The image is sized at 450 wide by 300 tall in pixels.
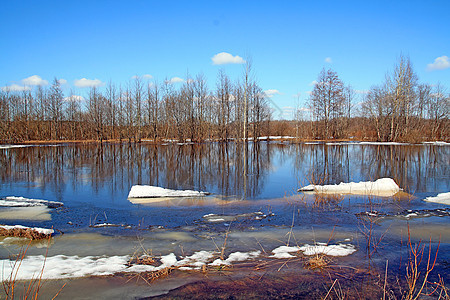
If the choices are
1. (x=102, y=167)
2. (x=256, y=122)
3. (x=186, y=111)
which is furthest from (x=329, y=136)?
(x=102, y=167)

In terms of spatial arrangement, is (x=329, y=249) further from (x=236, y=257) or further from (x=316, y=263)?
(x=236, y=257)

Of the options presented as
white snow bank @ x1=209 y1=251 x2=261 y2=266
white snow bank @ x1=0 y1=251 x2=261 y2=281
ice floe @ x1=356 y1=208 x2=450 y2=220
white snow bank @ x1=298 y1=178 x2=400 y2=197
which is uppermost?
white snow bank @ x1=298 y1=178 x2=400 y2=197

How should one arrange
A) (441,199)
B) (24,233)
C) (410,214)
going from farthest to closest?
(441,199) < (410,214) < (24,233)

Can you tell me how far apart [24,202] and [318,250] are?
24.6 feet

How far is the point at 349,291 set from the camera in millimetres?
3299

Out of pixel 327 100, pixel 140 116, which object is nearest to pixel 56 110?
pixel 140 116

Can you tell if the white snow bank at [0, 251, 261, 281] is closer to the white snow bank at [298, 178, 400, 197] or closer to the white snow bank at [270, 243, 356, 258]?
the white snow bank at [270, 243, 356, 258]

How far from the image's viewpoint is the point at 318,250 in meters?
4.44

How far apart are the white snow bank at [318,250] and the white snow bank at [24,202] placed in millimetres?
6011

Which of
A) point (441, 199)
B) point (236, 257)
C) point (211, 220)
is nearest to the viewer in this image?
point (236, 257)

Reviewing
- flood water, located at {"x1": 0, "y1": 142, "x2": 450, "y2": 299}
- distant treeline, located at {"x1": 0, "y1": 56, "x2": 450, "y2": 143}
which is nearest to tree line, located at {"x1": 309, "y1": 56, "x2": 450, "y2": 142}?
distant treeline, located at {"x1": 0, "y1": 56, "x2": 450, "y2": 143}

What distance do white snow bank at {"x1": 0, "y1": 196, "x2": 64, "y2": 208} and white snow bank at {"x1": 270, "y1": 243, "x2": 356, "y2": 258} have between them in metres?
6.01

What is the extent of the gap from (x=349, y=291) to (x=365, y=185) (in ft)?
21.6

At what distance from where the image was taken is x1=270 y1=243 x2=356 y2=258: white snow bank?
4312 mm
